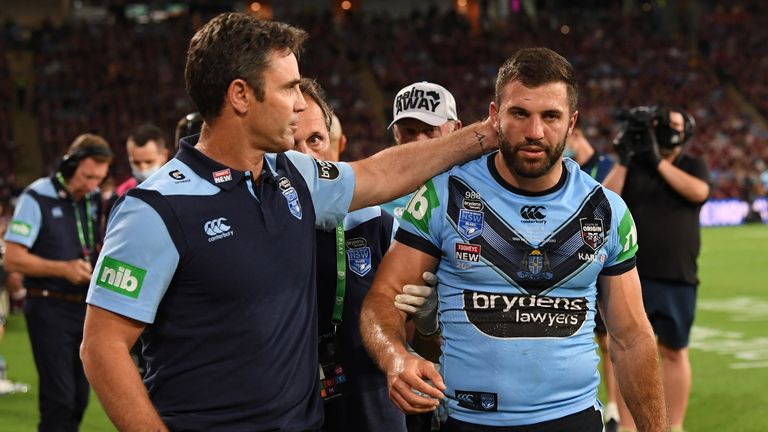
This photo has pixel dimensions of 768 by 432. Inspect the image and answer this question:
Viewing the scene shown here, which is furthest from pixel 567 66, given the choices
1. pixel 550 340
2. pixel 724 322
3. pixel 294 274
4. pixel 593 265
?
pixel 724 322

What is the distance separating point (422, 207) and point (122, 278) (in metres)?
1.14

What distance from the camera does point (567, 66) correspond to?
3430 mm

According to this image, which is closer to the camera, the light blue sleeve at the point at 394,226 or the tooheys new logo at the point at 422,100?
the light blue sleeve at the point at 394,226

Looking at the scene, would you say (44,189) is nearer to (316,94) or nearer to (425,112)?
(425,112)

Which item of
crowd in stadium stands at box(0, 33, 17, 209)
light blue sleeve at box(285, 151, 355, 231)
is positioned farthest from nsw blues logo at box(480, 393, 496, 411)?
crowd in stadium stands at box(0, 33, 17, 209)

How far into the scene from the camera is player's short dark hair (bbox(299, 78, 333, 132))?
3.77 meters

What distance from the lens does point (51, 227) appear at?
23.1 feet

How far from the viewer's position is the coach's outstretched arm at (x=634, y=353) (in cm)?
343

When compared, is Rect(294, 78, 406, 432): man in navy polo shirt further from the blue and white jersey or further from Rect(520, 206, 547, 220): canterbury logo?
Rect(520, 206, 547, 220): canterbury logo

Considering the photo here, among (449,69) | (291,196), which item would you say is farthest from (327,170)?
(449,69)

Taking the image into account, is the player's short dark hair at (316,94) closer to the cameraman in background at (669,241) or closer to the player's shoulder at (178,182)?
the player's shoulder at (178,182)

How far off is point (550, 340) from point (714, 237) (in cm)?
2338

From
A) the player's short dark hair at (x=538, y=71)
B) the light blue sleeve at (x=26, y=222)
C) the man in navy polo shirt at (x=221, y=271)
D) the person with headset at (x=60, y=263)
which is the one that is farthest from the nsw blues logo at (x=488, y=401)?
the light blue sleeve at (x=26, y=222)

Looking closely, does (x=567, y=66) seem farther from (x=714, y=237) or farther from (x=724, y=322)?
(x=714, y=237)
